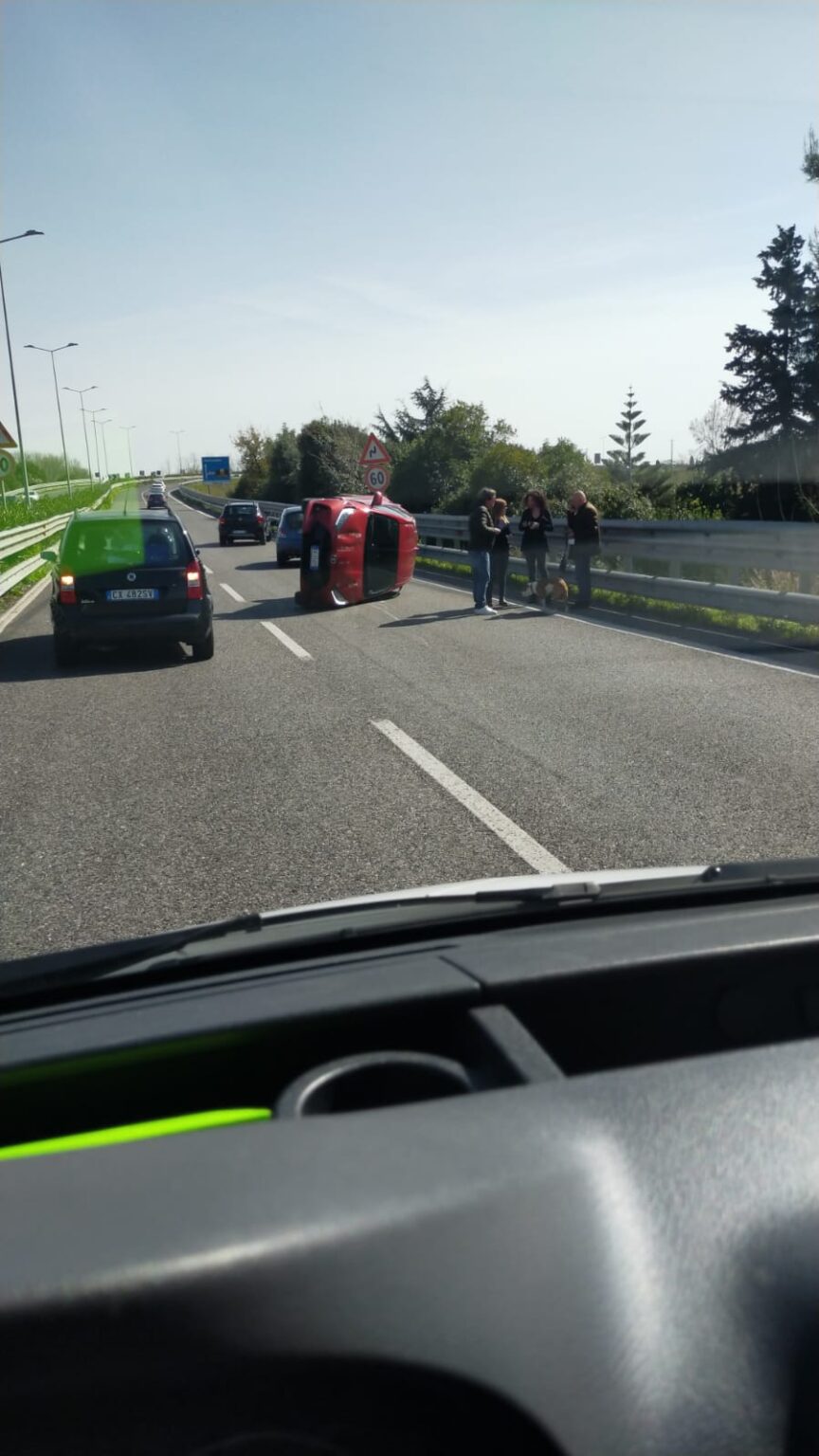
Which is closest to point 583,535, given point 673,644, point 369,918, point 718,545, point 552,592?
point 552,592

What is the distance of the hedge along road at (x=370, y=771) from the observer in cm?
544

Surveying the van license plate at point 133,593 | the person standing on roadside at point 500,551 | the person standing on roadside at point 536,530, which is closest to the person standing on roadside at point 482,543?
the person standing on roadside at point 500,551

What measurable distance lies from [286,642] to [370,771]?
272 inches

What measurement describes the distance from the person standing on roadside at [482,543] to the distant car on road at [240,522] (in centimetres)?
2363

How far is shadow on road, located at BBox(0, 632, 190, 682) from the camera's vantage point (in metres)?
12.1

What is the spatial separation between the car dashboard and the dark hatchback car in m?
11.3

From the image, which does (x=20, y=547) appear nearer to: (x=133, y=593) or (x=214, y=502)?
(x=133, y=593)

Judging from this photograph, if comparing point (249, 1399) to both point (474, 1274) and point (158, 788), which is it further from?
point (158, 788)

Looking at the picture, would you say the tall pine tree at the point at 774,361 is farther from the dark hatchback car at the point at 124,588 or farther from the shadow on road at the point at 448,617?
the dark hatchback car at the point at 124,588

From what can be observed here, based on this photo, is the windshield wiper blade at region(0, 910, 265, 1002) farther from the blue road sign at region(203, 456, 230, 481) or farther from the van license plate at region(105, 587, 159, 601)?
the blue road sign at region(203, 456, 230, 481)

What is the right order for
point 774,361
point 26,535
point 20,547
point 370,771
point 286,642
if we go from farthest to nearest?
point 774,361 < point 26,535 < point 20,547 < point 286,642 < point 370,771

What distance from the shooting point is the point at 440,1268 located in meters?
1.07

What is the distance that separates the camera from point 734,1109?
1318 millimetres

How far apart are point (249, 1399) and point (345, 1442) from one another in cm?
10
